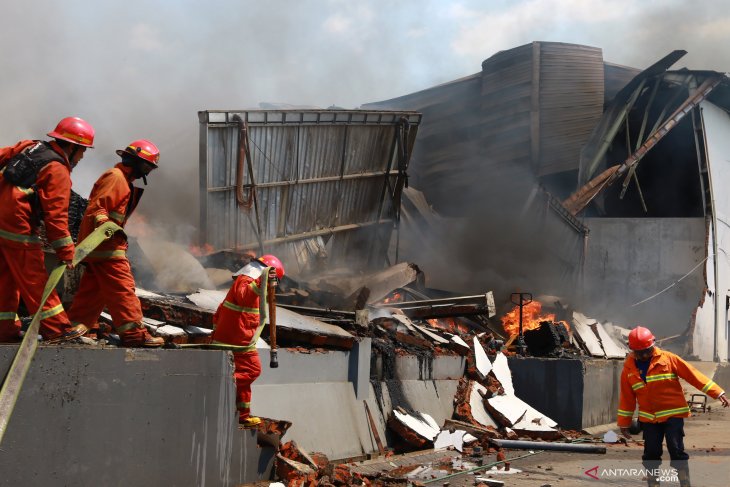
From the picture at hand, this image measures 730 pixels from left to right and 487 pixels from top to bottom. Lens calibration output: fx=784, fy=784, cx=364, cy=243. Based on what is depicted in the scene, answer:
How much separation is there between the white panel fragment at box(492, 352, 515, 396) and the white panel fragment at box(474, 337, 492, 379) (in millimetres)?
128

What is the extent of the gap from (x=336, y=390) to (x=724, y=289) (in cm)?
2189

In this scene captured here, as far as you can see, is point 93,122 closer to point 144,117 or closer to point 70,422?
point 144,117

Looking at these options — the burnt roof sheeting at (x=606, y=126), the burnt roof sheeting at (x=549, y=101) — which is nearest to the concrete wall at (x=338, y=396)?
the burnt roof sheeting at (x=606, y=126)

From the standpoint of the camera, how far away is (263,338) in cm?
771

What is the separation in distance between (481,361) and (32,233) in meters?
7.99

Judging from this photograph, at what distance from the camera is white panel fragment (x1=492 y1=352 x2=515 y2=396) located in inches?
451

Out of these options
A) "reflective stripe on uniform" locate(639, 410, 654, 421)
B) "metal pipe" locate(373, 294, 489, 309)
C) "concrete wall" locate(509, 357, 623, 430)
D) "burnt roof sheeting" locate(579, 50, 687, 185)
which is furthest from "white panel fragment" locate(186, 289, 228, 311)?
"burnt roof sheeting" locate(579, 50, 687, 185)

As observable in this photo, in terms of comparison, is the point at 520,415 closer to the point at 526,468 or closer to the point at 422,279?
the point at 526,468

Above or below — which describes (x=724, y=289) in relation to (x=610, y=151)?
below

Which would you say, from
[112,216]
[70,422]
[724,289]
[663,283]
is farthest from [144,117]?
[724,289]

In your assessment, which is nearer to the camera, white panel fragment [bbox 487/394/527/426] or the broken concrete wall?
white panel fragment [bbox 487/394/527/426]

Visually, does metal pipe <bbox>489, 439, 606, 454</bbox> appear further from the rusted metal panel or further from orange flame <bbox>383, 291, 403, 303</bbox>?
the rusted metal panel

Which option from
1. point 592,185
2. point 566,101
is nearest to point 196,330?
point 592,185

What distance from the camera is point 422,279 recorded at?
18.5m
